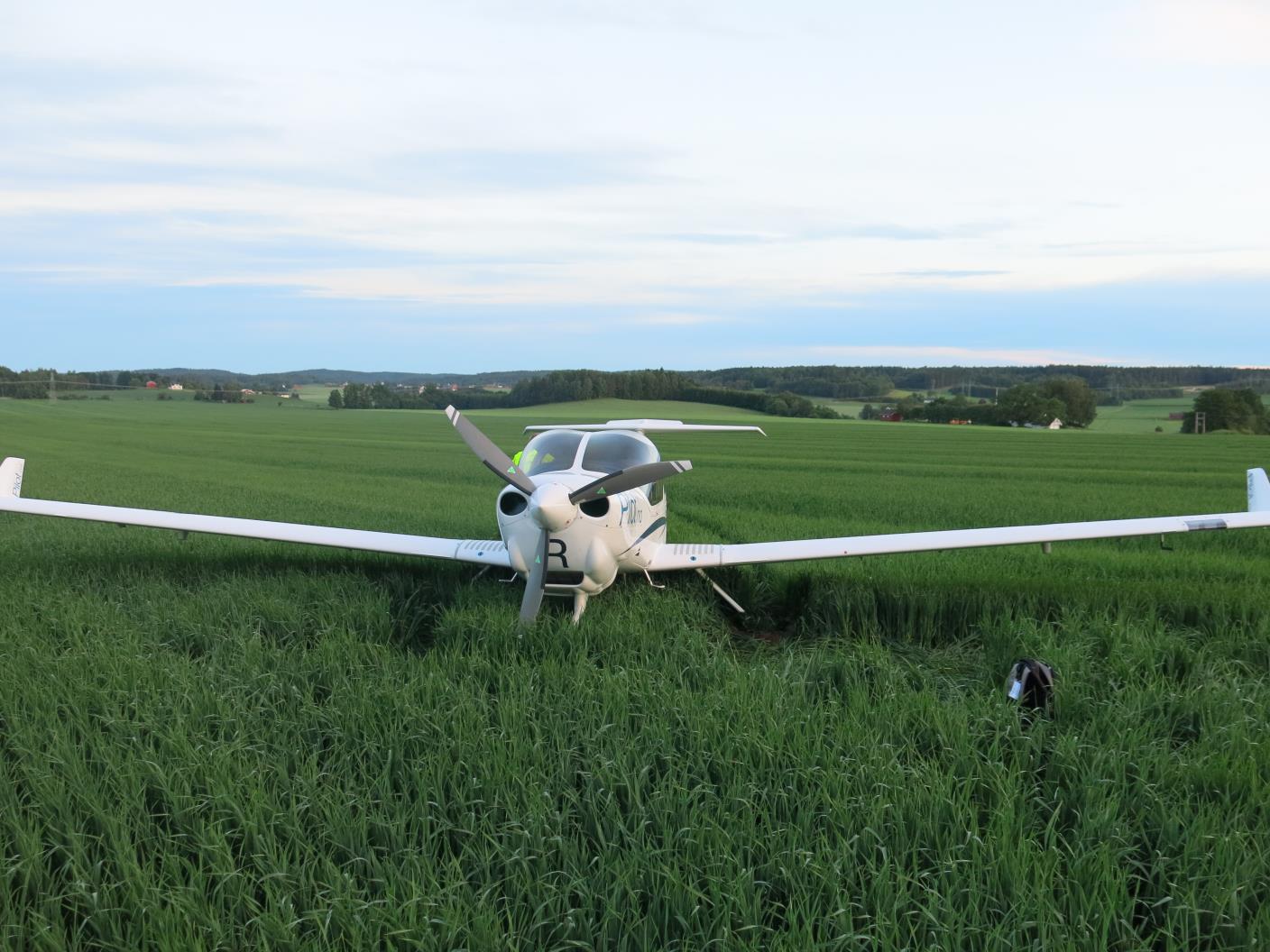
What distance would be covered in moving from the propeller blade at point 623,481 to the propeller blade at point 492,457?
44cm

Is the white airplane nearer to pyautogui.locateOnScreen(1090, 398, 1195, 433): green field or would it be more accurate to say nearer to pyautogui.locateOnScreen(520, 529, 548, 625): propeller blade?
pyautogui.locateOnScreen(520, 529, 548, 625): propeller blade

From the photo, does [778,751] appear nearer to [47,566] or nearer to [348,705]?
[348,705]

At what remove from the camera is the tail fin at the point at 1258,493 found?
9.09 m

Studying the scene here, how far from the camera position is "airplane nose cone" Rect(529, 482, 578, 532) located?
22.6 ft

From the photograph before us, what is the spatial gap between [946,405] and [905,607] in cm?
7205

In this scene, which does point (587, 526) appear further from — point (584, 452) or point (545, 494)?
point (584, 452)

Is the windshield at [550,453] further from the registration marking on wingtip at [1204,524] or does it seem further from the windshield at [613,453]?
the registration marking on wingtip at [1204,524]

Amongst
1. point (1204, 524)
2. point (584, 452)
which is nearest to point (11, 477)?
point (584, 452)

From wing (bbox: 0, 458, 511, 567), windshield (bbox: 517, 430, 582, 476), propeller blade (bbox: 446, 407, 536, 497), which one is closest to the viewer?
propeller blade (bbox: 446, 407, 536, 497)

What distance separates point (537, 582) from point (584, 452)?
1630 mm

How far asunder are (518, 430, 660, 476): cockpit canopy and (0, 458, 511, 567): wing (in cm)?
107

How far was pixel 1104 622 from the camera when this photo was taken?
23.3 feet

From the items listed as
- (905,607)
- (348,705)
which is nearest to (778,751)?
(348,705)

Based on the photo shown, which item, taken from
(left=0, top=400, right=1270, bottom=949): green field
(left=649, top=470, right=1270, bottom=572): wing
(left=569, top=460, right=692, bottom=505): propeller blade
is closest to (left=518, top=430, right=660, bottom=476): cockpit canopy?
(left=569, top=460, right=692, bottom=505): propeller blade
